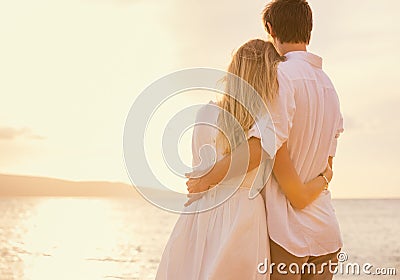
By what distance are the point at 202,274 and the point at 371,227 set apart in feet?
110

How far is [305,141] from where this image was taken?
9.12 feet

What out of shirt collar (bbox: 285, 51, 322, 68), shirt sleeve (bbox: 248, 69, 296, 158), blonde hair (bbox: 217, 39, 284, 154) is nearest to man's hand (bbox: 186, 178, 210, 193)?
blonde hair (bbox: 217, 39, 284, 154)

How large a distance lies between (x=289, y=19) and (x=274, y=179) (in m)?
0.59

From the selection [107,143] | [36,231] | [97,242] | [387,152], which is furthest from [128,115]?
[387,152]

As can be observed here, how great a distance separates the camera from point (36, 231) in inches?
1346

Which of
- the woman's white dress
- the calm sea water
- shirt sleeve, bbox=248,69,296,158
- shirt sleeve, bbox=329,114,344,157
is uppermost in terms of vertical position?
shirt sleeve, bbox=248,69,296,158

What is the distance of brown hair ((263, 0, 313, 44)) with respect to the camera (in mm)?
2785

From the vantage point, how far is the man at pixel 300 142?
2699 millimetres

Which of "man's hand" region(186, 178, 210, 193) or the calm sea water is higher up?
"man's hand" region(186, 178, 210, 193)

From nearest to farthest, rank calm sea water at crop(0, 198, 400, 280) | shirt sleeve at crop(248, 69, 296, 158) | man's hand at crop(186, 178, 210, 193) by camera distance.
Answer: shirt sleeve at crop(248, 69, 296, 158), man's hand at crop(186, 178, 210, 193), calm sea water at crop(0, 198, 400, 280)

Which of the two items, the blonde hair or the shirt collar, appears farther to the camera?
the shirt collar

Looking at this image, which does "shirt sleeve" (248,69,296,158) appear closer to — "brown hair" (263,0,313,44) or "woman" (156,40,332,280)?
"woman" (156,40,332,280)

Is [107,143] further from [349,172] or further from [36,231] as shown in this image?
[349,172]

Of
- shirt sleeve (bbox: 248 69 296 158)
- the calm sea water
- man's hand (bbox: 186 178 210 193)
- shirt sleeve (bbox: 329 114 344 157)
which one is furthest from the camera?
the calm sea water
